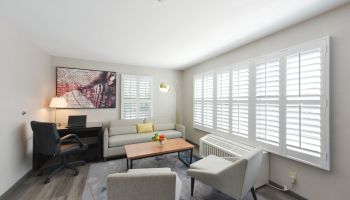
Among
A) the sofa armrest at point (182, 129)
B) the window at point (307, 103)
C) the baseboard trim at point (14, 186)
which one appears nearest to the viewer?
the window at point (307, 103)

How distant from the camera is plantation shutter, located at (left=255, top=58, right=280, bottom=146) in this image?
2.23 m

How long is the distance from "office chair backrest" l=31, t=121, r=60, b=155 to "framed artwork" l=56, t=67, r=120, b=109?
1.37 m

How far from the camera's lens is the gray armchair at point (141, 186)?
1.22 metres

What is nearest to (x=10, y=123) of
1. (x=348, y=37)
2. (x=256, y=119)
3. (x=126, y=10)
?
(x=126, y=10)

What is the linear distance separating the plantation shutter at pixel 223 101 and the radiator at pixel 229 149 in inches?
11.3

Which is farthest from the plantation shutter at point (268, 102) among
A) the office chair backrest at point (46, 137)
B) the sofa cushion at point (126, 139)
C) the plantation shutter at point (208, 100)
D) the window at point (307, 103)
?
the office chair backrest at point (46, 137)

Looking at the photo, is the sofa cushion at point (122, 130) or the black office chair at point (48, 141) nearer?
the black office chair at point (48, 141)

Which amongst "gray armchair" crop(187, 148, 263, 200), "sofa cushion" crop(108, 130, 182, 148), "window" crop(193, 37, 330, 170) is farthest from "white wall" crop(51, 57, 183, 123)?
"gray armchair" crop(187, 148, 263, 200)

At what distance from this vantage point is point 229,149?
2.68 m

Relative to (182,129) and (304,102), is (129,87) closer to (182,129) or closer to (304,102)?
(182,129)

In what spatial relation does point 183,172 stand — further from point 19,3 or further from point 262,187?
point 19,3

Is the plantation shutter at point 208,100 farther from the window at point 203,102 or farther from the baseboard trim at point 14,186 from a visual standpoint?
the baseboard trim at point 14,186

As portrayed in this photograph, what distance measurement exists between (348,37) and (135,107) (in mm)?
4297

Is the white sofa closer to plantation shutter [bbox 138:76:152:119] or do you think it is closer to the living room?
the living room
